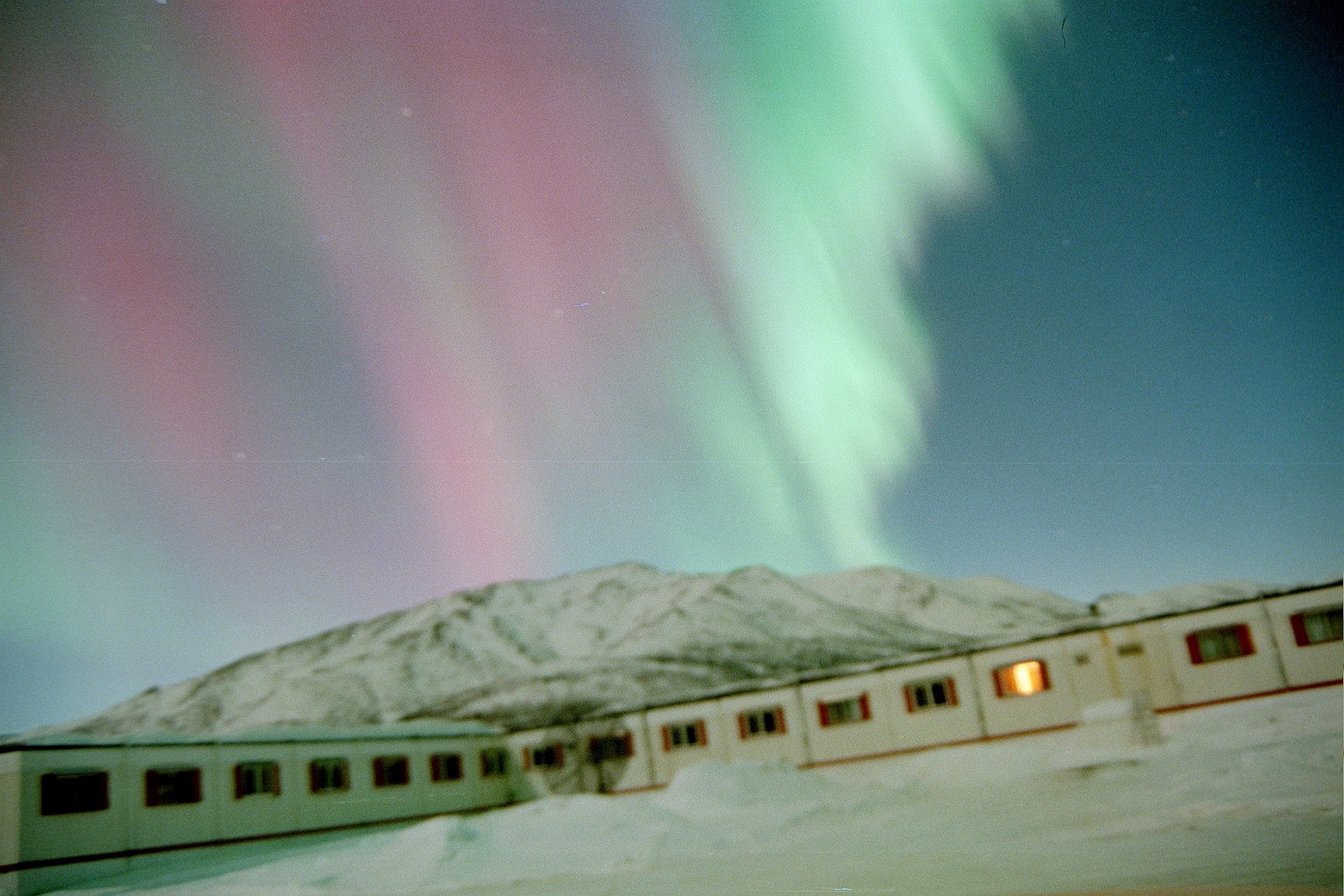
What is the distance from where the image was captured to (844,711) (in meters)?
35.1

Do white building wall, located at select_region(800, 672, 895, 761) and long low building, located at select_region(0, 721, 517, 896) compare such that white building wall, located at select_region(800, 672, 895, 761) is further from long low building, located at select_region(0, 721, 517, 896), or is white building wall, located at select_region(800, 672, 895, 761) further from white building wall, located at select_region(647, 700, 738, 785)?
long low building, located at select_region(0, 721, 517, 896)

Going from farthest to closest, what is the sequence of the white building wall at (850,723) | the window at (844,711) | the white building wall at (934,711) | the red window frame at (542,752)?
the red window frame at (542,752)
the window at (844,711)
the white building wall at (850,723)
the white building wall at (934,711)

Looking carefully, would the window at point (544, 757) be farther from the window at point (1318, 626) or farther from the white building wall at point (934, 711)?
the window at point (1318, 626)

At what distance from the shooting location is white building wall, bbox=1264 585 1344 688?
95.9 ft

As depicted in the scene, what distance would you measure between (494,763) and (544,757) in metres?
2.13

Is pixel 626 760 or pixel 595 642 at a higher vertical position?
pixel 595 642

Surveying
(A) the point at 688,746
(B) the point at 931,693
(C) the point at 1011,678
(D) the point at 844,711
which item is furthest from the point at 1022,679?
(A) the point at 688,746

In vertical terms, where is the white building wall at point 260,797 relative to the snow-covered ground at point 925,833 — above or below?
above

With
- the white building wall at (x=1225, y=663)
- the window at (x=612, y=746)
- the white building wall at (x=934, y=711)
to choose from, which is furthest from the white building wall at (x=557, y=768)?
the white building wall at (x=1225, y=663)

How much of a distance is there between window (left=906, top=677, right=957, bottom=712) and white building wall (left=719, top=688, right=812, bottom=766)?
4.10 m

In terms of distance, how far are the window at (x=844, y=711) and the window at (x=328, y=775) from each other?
1680 cm

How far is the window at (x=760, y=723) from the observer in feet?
119

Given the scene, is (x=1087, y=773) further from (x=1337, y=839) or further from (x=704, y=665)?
(x=704, y=665)

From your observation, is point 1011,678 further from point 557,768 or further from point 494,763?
point 494,763
